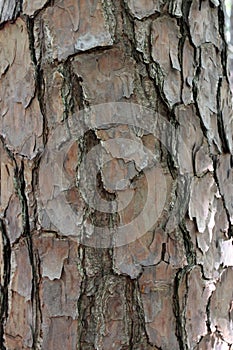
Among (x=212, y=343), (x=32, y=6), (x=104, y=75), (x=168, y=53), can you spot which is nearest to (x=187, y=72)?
(x=168, y=53)

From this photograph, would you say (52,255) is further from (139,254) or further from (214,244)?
(214,244)

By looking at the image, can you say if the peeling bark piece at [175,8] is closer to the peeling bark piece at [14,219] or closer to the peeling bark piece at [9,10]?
the peeling bark piece at [9,10]

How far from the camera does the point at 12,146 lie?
993 millimetres

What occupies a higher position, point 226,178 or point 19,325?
point 226,178

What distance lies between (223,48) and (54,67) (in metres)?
0.35

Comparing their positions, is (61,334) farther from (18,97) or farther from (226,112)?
(226,112)

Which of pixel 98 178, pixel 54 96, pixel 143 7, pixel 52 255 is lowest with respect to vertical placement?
pixel 52 255

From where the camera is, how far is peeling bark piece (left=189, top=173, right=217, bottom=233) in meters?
1.00

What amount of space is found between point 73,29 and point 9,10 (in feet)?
0.47

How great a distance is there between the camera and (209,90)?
3.44 ft

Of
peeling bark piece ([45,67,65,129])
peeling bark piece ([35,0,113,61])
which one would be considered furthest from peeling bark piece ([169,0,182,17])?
peeling bark piece ([45,67,65,129])

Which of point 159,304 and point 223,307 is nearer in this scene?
point 159,304

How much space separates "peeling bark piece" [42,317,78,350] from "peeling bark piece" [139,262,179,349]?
12 cm

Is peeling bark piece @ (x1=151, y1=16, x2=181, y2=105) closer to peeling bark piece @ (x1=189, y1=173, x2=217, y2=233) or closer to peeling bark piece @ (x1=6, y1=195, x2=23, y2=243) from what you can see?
peeling bark piece @ (x1=189, y1=173, x2=217, y2=233)
